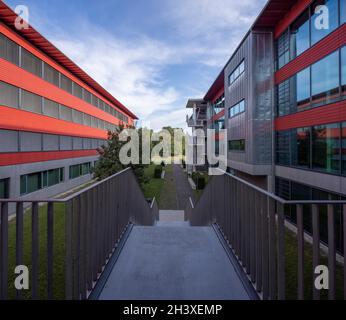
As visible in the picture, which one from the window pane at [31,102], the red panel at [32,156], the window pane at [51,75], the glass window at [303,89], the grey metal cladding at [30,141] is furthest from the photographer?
the window pane at [51,75]

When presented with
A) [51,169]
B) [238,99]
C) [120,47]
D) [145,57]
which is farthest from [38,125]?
[238,99]

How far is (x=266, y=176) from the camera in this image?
1911cm

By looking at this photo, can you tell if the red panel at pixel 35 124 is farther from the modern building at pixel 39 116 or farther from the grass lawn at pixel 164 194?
the grass lawn at pixel 164 194

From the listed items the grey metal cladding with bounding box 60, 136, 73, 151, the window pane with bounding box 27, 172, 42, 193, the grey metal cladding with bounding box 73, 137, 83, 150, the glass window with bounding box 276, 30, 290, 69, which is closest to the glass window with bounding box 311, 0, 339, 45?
the glass window with bounding box 276, 30, 290, 69

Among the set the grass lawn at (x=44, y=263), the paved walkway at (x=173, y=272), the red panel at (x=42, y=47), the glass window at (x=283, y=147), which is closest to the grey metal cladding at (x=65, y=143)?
the red panel at (x=42, y=47)

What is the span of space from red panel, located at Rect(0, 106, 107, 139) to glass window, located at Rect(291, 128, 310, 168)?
18.3m

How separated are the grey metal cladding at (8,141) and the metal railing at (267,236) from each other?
17967mm

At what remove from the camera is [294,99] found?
1584 cm

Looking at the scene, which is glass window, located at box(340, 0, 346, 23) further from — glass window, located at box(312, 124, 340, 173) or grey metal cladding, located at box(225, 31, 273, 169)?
grey metal cladding, located at box(225, 31, 273, 169)

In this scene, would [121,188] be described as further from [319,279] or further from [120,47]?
[120,47]

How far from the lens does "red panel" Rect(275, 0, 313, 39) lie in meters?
14.3

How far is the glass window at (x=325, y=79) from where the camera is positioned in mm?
11867

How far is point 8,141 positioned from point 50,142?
6603mm

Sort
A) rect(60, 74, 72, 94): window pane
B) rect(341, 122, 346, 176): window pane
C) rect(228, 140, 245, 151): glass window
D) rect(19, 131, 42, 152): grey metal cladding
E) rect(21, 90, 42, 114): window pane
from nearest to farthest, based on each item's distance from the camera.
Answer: rect(341, 122, 346, 176): window pane, rect(19, 131, 42, 152): grey metal cladding, rect(21, 90, 42, 114): window pane, rect(228, 140, 245, 151): glass window, rect(60, 74, 72, 94): window pane
